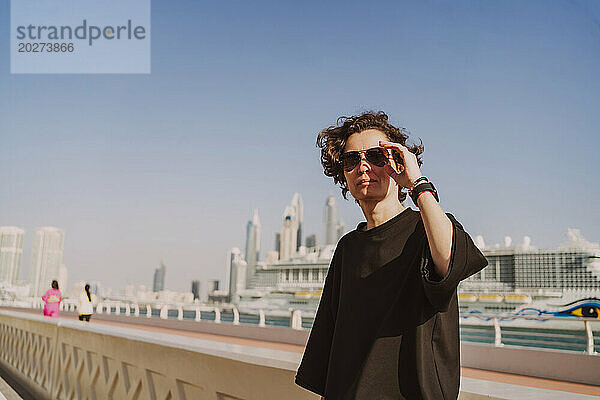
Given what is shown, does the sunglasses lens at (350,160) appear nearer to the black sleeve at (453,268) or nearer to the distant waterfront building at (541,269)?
the black sleeve at (453,268)

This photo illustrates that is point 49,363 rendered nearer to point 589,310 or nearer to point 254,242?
point 589,310

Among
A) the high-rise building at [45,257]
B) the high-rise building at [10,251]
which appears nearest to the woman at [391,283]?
the high-rise building at [10,251]

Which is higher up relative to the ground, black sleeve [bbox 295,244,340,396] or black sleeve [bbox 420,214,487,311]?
black sleeve [bbox 420,214,487,311]

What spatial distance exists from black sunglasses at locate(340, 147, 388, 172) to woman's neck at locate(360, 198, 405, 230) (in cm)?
11

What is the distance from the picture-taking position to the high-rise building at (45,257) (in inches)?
3629

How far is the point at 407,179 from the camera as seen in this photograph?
52.8 inches

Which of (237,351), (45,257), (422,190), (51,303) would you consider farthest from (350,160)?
(45,257)

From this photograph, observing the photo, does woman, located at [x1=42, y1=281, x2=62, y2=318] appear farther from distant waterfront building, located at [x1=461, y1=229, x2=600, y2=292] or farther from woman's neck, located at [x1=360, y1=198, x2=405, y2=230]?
distant waterfront building, located at [x1=461, y1=229, x2=600, y2=292]

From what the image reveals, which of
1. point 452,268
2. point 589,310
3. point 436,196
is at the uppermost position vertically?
point 436,196

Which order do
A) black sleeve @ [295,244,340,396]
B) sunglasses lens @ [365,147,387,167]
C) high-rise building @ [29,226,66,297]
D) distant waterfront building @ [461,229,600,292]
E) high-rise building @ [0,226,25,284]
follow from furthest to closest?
high-rise building @ [29,226,66,297] → high-rise building @ [0,226,25,284] → distant waterfront building @ [461,229,600,292] → black sleeve @ [295,244,340,396] → sunglasses lens @ [365,147,387,167]

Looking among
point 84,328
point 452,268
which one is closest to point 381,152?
point 452,268

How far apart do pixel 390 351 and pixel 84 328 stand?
3.39 meters

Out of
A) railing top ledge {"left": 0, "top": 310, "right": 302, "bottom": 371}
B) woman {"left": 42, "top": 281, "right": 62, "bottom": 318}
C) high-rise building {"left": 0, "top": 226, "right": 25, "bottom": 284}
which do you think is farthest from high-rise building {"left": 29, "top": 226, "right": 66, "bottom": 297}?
railing top ledge {"left": 0, "top": 310, "right": 302, "bottom": 371}

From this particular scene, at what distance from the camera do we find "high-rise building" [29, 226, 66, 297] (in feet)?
302
